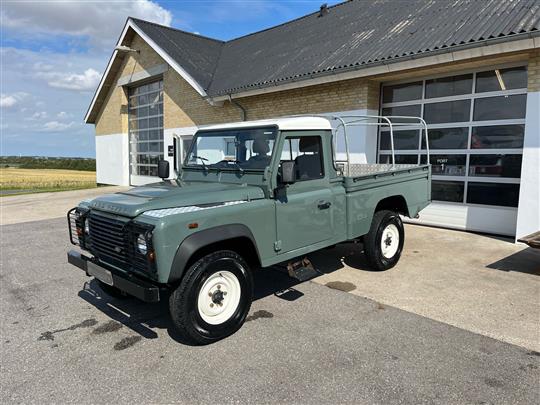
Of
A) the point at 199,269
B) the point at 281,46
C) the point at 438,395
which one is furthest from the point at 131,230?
the point at 281,46

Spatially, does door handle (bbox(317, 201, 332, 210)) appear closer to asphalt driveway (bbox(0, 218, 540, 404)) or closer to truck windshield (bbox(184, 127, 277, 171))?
truck windshield (bbox(184, 127, 277, 171))

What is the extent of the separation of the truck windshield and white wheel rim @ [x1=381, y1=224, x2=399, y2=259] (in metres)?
2.35

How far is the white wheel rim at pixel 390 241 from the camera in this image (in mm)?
5867

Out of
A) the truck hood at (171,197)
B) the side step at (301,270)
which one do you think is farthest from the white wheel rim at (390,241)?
the truck hood at (171,197)

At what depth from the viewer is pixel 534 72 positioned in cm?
697

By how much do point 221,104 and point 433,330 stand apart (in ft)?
36.0

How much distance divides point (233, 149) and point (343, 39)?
7859 mm

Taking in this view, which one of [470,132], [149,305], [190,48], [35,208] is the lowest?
[35,208]

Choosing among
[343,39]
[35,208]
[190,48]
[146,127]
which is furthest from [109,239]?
[146,127]

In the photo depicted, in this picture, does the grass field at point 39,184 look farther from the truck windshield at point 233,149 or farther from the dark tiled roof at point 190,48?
the truck windshield at point 233,149

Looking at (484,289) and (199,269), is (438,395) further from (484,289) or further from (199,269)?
(484,289)

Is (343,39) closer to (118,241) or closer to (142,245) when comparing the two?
(118,241)

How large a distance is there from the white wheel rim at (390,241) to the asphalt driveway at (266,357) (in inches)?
49.4

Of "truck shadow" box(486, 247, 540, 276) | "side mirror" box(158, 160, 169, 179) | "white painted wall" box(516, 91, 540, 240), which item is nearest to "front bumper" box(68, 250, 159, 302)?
"side mirror" box(158, 160, 169, 179)
